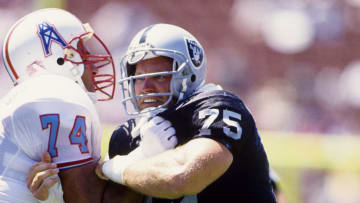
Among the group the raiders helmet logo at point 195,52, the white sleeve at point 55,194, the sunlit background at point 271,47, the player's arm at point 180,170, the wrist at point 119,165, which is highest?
the raiders helmet logo at point 195,52

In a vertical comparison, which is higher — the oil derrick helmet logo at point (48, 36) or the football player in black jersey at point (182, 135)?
the oil derrick helmet logo at point (48, 36)

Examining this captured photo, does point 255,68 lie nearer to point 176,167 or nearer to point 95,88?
point 95,88

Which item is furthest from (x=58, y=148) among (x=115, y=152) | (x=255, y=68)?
(x=255, y=68)

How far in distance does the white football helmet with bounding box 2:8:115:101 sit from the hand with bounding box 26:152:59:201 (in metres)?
0.59

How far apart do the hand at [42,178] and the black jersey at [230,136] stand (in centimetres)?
47

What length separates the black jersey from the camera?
104 inches

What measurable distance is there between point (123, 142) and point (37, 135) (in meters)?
0.48

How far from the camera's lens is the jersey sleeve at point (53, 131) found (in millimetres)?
2734

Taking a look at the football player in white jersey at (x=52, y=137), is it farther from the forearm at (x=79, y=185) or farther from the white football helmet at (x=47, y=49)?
the white football helmet at (x=47, y=49)

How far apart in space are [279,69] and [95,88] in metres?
7.46

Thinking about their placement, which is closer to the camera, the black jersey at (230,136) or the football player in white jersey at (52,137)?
the black jersey at (230,136)

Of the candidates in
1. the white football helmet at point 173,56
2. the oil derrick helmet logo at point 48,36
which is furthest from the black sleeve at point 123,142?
the oil derrick helmet logo at point 48,36

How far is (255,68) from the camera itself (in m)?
10.5

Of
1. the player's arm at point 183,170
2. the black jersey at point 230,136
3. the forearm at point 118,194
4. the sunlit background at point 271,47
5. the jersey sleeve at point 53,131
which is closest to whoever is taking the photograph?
the player's arm at point 183,170
